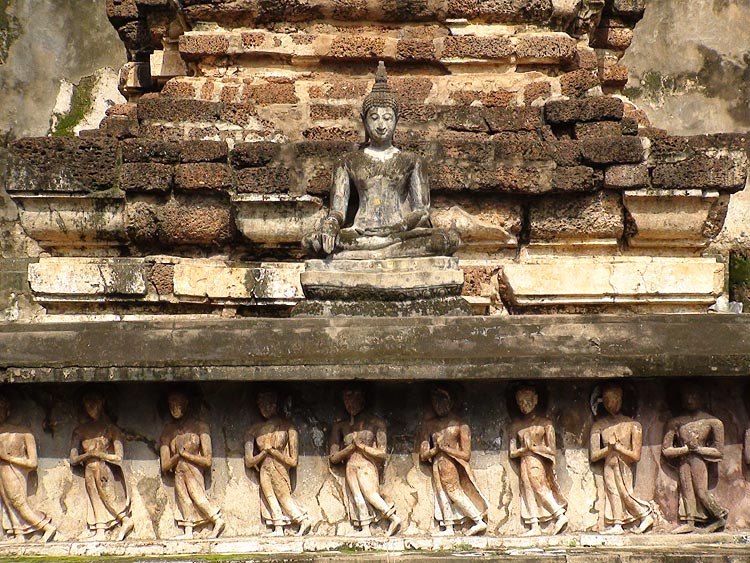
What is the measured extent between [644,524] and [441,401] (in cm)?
149

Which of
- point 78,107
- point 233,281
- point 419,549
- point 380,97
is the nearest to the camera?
point 419,549

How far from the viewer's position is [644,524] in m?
7.80

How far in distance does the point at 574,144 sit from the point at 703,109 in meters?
4.87

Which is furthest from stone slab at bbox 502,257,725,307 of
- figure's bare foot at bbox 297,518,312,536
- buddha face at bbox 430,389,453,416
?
figure's bare foot at bbox 297,518,312,536

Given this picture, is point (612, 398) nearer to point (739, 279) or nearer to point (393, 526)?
point (393, 526)

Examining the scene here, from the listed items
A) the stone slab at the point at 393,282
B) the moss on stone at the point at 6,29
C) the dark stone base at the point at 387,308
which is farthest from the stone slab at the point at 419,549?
the moss on stone at the point at 6,29

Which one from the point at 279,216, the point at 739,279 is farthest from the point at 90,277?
the point at 739,279

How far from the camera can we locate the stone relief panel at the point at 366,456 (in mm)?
7801

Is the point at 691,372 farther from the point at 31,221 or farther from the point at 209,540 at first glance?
the point at 31,221

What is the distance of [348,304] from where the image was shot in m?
8.46

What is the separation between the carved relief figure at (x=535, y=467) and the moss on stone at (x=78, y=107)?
26.5 ft

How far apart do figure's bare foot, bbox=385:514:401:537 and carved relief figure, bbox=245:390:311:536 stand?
503 millimetres

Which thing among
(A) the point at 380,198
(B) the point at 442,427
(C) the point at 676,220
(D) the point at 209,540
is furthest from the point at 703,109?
(D) the point at 209,540

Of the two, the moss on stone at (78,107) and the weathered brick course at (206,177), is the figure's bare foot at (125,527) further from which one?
the moss on stone at (78,107)
